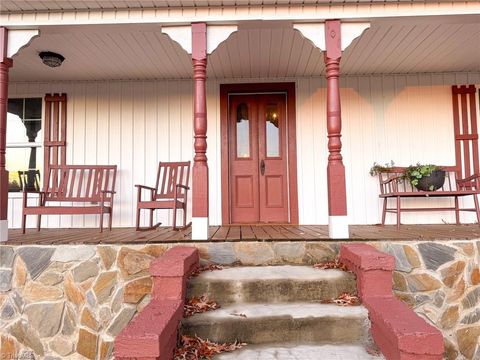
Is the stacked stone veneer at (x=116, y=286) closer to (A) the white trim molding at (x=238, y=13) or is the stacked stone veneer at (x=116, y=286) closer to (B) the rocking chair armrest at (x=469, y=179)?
(B) the rocking chair armrest at (x=469, y=179)

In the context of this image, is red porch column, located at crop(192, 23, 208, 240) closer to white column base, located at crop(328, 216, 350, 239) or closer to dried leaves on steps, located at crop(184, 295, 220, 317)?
dried leaves on steps, located at crop(184, 295, 220, 317)

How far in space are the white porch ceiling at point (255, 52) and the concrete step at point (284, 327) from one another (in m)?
2.68

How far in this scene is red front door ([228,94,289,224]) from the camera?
5219 millimetres

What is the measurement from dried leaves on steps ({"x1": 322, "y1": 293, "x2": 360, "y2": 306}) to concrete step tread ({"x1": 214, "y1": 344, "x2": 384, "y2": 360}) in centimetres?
31

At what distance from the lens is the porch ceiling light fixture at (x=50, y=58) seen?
4.40m

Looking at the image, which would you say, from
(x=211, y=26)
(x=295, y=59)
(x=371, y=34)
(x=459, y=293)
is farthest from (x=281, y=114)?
(x=459, y=293)

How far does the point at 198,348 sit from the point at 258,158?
3.42 m

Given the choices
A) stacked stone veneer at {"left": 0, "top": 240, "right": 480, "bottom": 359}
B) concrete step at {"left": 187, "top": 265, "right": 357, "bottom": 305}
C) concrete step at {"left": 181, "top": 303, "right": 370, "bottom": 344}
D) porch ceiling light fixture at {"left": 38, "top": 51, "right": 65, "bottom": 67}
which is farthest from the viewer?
porch ceiling light fixture at {"left": 38, "top": 51, "right": 65, "bottom": 67}

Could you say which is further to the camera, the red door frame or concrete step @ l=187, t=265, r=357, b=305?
the red door frame

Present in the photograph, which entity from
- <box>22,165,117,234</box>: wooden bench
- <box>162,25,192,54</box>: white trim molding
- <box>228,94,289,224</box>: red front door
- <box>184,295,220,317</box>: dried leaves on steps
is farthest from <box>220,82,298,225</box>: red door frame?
<box>184,295,220,317</box>: dried leaves on steps

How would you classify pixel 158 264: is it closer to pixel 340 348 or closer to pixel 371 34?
pixel 340 348

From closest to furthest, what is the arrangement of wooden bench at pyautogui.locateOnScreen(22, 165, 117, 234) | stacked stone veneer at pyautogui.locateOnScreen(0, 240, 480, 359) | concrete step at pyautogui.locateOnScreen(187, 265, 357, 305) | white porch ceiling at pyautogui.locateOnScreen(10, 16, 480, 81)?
concrete step at pyautogui.locateOnScreen(187, 265, 357, 305) → stacked stone veneer at pyautogui.locateOnScreen(0, 240, 480, 359) → white porch ceiling at pyautogui.locateOnScreen(10, 16, 480, 81) → wooden bench at pyautogui.locateOnScreen(22, 165, 117, 234)

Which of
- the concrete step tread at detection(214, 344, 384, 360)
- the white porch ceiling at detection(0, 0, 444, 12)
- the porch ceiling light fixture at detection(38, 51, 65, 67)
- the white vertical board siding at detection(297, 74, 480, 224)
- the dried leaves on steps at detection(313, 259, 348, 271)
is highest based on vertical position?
the white porch ceiling at detection(0, 0, 444, 12)

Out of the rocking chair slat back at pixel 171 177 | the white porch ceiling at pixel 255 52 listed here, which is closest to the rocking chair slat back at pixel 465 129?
the white porch ceiling at pixel 255 52
